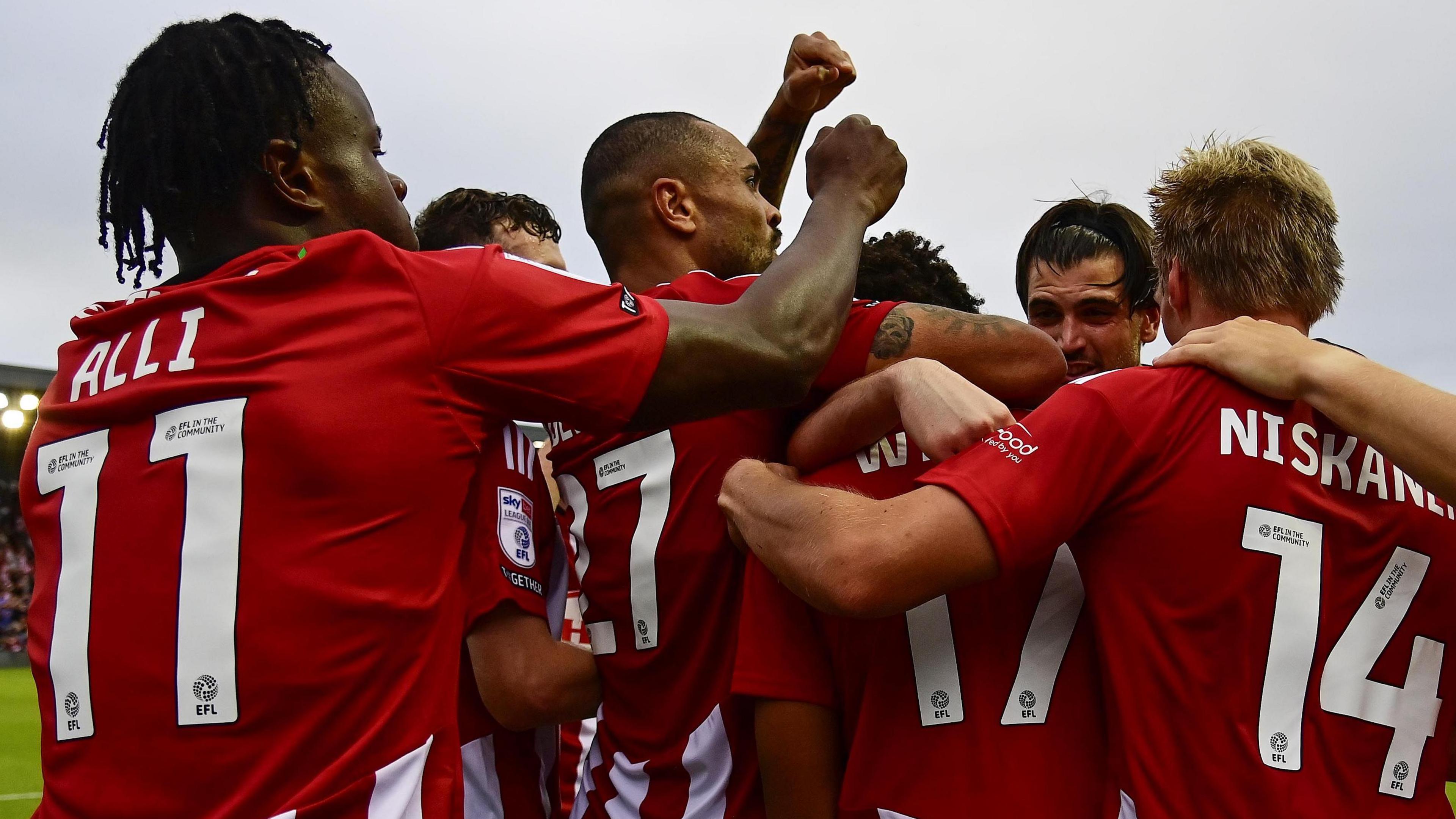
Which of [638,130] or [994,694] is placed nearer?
[994,694]

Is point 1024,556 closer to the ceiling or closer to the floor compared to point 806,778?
closer to the ceiling

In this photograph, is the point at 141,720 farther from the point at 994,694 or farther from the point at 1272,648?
the point at 1272,648

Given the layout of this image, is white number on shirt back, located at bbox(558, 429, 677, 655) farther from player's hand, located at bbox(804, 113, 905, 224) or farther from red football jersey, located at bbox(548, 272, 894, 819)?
player's hand, located at bbox(804, 113, 905, 224)

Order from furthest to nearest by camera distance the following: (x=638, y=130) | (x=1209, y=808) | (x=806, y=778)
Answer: (x=638, y=130) → (x=806, y=778) → (x=1209, y=808)

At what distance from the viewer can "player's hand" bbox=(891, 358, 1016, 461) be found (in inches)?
83.7

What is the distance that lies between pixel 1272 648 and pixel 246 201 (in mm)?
2127

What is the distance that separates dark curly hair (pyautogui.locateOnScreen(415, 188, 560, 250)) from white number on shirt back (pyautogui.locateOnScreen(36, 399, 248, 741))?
8.10ft

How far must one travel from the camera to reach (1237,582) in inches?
81.0

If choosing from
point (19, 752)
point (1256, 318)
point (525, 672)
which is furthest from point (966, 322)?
point (19, 752)

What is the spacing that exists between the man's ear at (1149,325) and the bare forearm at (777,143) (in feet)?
4.39

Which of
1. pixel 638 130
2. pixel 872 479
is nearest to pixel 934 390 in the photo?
pixel 872 479

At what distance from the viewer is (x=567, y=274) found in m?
2.07

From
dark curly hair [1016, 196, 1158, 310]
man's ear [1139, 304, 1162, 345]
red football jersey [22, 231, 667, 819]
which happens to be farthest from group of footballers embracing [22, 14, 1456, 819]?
man's ear [1139, 304, 1162, 345]

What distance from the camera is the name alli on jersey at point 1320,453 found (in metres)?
2.12
